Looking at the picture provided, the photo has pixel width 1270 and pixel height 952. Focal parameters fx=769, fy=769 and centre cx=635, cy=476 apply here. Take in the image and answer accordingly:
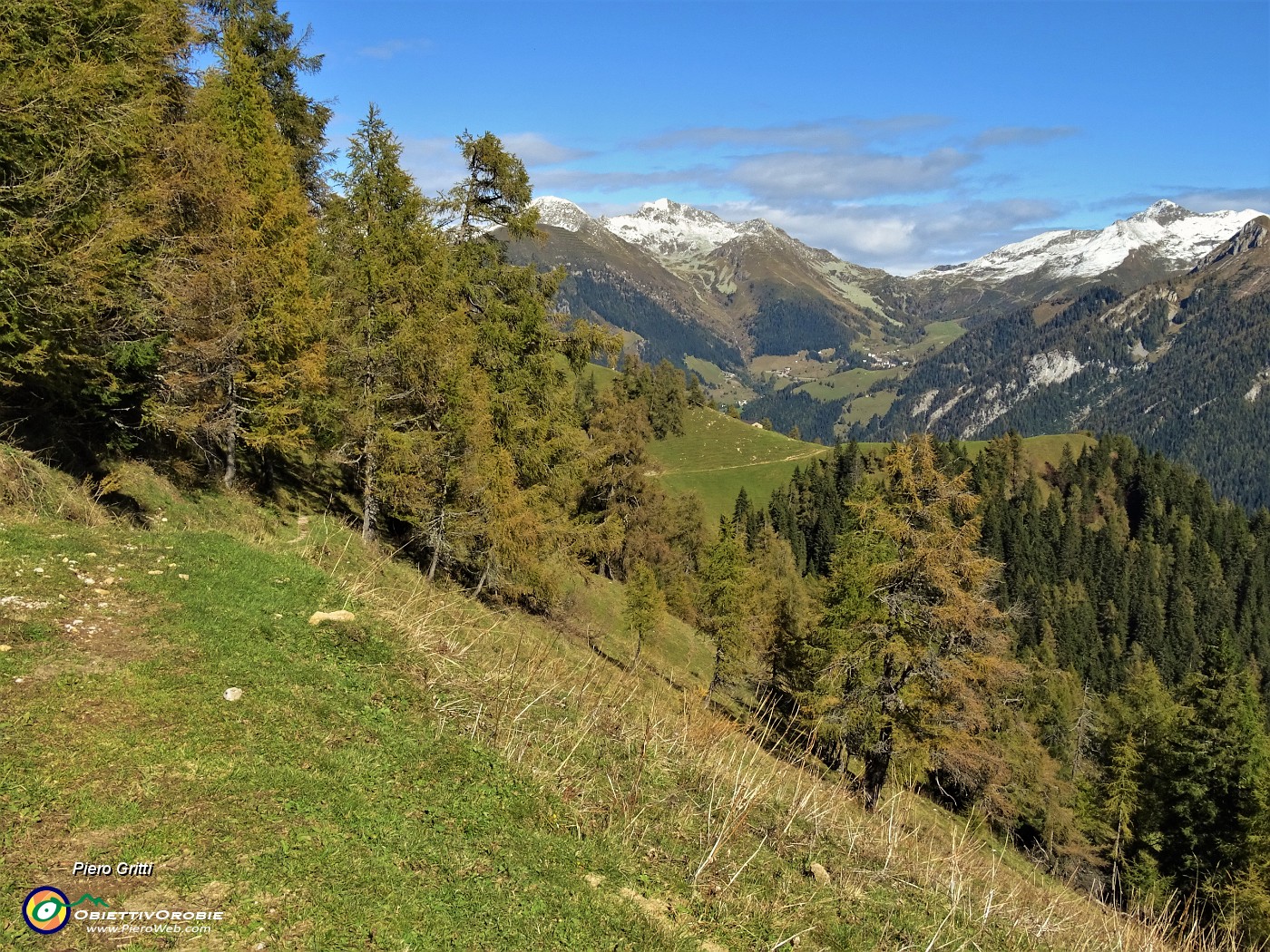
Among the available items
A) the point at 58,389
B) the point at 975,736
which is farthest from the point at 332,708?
the point at 975,736

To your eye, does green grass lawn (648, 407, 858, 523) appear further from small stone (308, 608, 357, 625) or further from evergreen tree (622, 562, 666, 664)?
small stone (308, 608, 357, 625)

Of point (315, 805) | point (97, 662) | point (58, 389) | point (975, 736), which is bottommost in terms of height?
point (975, 736)

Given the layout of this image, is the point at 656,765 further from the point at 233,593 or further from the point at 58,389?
the point at 58,389

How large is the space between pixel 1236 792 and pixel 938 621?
24522 millimetres

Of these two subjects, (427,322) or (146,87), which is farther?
(427,322)

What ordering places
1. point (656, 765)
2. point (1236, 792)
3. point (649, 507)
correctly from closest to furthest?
point (656, 765), point (1236, 792), point (649, 507)

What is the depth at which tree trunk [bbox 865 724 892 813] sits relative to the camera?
26.4 m

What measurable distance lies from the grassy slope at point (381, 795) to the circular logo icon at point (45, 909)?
0.25 ft

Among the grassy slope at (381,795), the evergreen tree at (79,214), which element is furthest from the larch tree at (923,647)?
the evergreen tree at (79,214)

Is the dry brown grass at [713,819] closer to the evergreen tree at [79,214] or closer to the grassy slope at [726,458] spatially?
the evergreen tree at [79,214]

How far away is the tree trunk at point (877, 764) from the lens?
2644 cm

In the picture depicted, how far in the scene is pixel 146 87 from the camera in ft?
56.2

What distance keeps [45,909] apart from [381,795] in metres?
2.55

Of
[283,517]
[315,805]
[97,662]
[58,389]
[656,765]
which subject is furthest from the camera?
[283,517]
